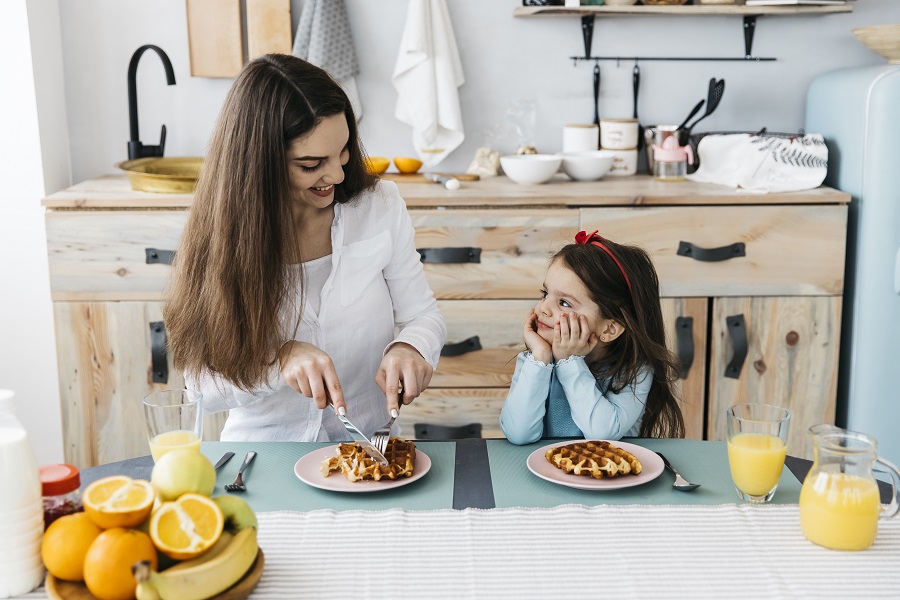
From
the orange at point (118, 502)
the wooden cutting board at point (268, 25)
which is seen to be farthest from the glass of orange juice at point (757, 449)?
the wooden cutting board at point (268, 25)

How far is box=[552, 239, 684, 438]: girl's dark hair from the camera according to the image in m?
1.68

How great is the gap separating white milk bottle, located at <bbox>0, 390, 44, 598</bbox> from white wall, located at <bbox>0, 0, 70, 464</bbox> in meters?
1.90

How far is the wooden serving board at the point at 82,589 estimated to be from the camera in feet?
3.11

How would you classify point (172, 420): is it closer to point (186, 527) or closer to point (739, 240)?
point (186, 527)

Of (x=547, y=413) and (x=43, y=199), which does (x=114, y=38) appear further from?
(x=547, y=413)

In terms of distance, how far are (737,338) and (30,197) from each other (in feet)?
6.77

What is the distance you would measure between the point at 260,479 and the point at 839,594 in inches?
29.9

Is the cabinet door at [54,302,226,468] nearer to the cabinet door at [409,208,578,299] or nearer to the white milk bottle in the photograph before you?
the cabinet door at [409,208,578,299]

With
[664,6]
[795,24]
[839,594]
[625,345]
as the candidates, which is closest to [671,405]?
[625,345]

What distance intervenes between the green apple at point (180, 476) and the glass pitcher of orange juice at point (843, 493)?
71 cm

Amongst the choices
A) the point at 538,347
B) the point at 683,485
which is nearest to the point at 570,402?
the point at 538,347

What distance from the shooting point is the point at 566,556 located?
1070 mm

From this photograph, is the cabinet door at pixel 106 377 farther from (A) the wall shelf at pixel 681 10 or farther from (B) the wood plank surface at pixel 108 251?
(A) the wall shelf at pixel 681 10

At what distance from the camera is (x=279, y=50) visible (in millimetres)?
2826
